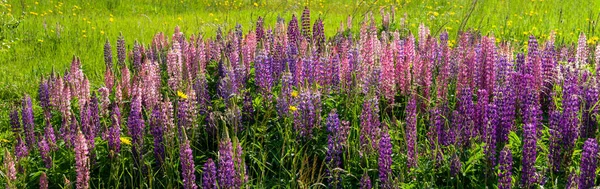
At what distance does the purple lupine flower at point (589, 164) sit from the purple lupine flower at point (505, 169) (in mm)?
331

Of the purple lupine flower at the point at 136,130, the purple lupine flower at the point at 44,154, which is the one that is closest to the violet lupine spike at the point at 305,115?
the purple lupine flower at the point at 136,130

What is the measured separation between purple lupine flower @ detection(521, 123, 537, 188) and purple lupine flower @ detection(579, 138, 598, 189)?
0.74 ft

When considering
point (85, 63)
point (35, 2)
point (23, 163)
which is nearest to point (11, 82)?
point (85, 63)

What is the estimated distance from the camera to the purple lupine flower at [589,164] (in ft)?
10.1

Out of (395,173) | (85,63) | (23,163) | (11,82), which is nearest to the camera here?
(395,173)

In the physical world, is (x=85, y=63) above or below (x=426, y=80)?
below

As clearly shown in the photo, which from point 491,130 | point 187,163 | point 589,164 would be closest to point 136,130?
point 187,163

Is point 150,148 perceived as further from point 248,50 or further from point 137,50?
point 137,50

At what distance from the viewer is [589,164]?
3117mm

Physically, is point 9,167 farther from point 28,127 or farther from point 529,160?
point 529,160

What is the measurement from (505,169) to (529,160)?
0.16 m

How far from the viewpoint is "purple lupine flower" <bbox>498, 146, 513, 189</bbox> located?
3178 millimetres

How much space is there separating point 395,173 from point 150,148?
1617mm

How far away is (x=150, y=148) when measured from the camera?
4297 mm
